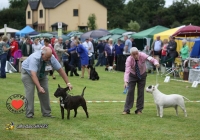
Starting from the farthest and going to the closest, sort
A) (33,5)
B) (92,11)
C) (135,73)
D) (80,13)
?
1. (33,5)
2. (92,11)
3. (80,13)
4. (135,73)

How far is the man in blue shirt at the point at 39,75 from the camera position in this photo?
31.1ft

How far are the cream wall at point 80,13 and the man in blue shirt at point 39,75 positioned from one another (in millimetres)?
67974

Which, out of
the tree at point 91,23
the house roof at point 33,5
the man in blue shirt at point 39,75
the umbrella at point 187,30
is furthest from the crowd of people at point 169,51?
the house roof at point 33,5

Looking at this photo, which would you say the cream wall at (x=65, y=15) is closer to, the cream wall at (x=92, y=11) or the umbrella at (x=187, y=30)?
the cream wall at (x=92, y=11)

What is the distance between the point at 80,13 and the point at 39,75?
6940 centimetres

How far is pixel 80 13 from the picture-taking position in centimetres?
7850

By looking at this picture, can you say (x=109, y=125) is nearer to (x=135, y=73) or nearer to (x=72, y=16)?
(x=135, y=73)

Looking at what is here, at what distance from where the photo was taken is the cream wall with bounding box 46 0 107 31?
77.5m

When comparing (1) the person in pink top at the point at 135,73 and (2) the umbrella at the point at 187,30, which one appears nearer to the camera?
(1) the person in pink top at the point at 135,73

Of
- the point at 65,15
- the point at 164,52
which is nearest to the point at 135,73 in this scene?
the point at 164,52

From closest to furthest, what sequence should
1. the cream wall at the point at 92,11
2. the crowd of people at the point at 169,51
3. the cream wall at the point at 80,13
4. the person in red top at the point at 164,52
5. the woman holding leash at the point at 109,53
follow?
1. the crowd of people at the point at 169,51
2. the person in red top at the point at 164,52
3. the woman holding leash at the point at 109,53
4. the cream wall at the point at 80,13
5. the cream wall at the point at 92,11

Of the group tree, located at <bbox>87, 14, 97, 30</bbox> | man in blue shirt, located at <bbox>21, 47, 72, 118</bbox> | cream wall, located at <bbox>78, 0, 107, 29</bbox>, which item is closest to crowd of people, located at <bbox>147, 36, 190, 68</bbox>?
man in blue shirt, located at <bbox>21, 47, 72, 118</bbox>

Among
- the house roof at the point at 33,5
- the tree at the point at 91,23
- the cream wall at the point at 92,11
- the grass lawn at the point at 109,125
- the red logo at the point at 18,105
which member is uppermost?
the house roof at the point at 33,5

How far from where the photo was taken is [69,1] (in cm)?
7800
